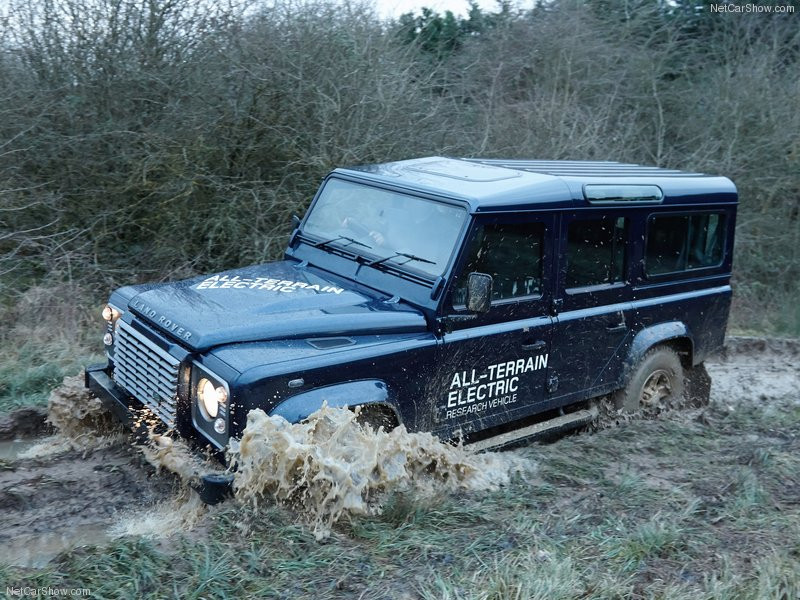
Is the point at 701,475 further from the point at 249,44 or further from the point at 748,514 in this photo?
the point at 249,44

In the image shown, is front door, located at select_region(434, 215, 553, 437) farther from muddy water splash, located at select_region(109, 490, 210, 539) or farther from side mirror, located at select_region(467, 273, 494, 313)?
muddy water splash, located at select_region(109, 490, 210, 539)

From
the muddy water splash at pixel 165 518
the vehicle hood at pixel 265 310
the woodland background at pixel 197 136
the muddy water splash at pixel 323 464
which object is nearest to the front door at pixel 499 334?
the vehicle hood at pixel 265 310

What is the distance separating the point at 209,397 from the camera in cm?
373

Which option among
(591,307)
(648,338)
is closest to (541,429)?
(591,307)

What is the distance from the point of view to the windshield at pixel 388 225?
445 centimetres

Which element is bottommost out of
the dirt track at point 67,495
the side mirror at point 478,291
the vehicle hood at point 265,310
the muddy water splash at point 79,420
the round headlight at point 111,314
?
the dirt track at point 67,495

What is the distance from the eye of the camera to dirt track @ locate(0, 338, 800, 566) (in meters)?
3.74

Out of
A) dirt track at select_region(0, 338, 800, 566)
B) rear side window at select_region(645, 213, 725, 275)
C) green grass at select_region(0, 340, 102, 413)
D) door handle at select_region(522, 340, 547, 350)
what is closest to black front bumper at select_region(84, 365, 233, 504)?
dirt track at select_region(0, 338, 800, 566)

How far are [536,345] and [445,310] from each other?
77 cm

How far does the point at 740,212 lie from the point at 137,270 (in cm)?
869

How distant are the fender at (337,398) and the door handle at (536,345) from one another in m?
1.03

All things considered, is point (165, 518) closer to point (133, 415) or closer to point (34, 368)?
point (133, 415)

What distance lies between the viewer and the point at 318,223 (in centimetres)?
526

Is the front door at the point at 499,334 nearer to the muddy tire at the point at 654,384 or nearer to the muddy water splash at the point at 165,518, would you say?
the muddy tire at the point at 654,384
